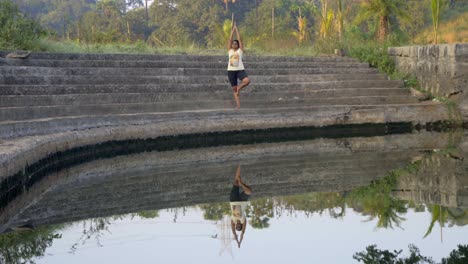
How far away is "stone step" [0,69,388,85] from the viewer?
423 inches

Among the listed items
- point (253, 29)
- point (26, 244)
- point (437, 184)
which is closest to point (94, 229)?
point (26, 244)

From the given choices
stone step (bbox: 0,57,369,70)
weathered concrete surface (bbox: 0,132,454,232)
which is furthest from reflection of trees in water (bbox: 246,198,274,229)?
stone step (bbox: 0,57,369,70)

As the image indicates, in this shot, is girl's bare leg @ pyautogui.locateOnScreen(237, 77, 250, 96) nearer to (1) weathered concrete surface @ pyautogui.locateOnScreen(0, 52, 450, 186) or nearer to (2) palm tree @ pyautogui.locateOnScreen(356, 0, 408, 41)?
(1) weathered concrete surface @ pyautogui.locateOnScreen(0, 52, 450, 186)

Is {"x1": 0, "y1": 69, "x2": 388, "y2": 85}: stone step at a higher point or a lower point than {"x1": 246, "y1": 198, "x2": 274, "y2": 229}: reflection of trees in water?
higher

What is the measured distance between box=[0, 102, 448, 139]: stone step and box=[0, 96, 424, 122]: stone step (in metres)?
0.28

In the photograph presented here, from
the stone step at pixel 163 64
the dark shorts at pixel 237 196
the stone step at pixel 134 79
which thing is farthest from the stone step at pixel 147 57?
the dark shorts at pixel 237 196

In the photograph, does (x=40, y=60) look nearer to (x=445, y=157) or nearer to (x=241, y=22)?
(x=445, y=157)

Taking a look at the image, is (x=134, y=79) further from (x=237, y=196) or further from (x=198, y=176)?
(x=237, y=196)

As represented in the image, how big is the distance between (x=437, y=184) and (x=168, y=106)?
5.13 metres

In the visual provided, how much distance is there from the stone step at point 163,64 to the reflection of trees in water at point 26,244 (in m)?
6.09

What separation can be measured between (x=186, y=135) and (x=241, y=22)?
31118mm

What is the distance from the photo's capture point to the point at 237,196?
7051 mm

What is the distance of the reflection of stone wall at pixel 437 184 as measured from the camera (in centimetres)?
694

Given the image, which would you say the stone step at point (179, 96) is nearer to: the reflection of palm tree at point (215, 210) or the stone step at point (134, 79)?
the stone step at point (134, 79)
